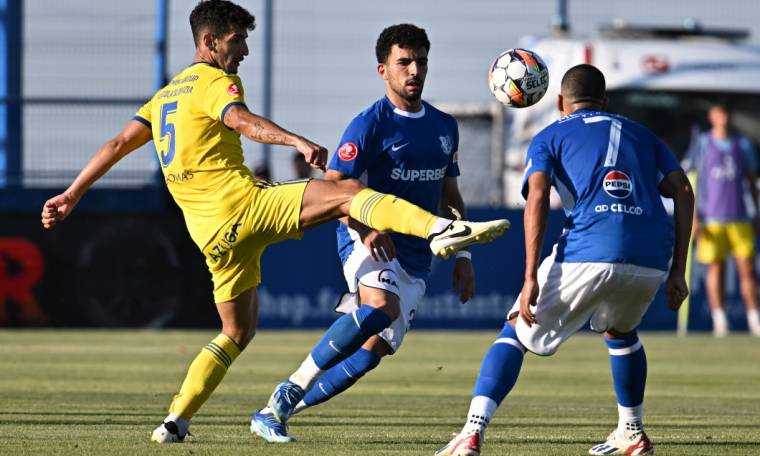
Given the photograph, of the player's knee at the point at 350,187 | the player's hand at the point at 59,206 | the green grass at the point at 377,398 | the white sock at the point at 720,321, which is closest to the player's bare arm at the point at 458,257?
the green grass at the point at 377,398

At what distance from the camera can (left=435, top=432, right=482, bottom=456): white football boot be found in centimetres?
681

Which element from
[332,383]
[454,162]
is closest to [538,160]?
[454,162]

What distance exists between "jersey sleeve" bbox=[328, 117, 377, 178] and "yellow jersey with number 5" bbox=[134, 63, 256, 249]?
634mm

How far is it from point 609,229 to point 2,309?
11.7 meters

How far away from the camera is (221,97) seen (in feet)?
24.4

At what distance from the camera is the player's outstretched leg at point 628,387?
7438mm

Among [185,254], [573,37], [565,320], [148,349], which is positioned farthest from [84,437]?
[573,37]

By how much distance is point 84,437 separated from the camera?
7766 millimetres

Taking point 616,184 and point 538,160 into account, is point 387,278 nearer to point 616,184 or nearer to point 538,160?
point 538,160

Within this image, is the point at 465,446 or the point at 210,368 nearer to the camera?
the point at 465,446

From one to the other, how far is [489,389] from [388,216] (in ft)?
3.00

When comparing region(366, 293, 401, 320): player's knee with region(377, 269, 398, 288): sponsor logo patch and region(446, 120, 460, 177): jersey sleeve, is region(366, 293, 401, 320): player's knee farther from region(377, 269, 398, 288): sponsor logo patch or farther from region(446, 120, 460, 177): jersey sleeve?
region(446, 120, 460, 177): jersey sleeve

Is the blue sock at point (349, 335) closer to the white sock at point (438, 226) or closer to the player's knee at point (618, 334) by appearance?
the white sock at point (438, 226)

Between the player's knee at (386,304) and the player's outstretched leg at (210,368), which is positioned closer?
the player's outstretched leg at (210,368)
